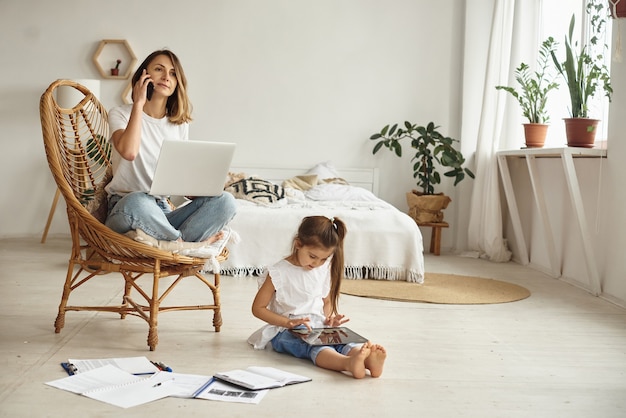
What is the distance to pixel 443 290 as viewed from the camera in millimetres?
4160

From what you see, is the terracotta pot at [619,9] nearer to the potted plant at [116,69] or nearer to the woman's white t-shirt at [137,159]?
the woman's white t-shirt at [137,159]

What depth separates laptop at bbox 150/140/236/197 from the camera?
9.02 ft

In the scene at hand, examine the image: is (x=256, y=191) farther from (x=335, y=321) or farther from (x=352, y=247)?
(x=335, y=321)

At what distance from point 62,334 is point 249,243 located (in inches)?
67.2

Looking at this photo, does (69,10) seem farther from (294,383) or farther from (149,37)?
(294,383)

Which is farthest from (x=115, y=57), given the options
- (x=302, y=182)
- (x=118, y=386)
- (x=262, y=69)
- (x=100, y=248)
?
(x=118, y=386)

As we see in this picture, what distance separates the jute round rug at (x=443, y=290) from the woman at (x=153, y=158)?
4.25 ft

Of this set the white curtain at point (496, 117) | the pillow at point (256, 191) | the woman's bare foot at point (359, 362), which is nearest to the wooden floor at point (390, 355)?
the woman's bare foot at point (359, 362)

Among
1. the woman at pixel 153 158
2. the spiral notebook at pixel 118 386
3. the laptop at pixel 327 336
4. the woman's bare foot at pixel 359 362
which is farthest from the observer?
the woman at pixel 153 158

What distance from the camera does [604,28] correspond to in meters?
4.49

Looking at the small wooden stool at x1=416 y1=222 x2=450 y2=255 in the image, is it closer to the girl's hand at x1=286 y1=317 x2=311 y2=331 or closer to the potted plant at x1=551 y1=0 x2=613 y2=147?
the potted plant at x1=551 y1=0 x2=613 y2=147

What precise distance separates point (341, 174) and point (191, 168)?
329 cm

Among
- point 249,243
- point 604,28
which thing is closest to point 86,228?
point 249,243

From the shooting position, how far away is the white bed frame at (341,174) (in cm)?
599
